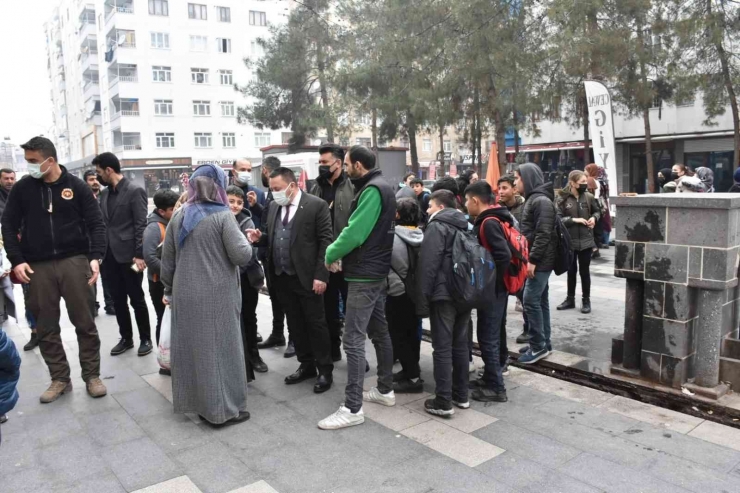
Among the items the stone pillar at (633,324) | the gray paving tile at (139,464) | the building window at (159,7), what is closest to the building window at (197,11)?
the building window at (159,7)

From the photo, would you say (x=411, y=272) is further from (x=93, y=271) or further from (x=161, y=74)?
(x=161, y=74)

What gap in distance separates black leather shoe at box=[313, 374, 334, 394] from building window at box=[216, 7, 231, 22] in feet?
154

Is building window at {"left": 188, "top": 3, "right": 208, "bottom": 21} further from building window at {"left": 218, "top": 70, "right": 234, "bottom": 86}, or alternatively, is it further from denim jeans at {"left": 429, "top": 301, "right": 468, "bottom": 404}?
denim jeans at {"left": 429, "top": 301, "right": 468, "bottom": 404}

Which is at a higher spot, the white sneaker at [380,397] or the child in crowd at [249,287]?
the child in crowd at [249,287]

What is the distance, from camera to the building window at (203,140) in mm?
45562

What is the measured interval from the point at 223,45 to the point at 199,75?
319 centimetres

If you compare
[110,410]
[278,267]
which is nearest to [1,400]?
[110,410]

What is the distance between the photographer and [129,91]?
Answer: 141 feet

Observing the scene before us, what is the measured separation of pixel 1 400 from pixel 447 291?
8.48 feet

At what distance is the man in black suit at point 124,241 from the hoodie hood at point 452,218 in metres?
3.13

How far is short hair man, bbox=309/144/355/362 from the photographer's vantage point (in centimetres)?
502

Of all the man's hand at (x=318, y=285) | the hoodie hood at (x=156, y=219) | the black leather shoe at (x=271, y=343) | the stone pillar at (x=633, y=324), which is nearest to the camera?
the man's hand at (x=318, y=285)

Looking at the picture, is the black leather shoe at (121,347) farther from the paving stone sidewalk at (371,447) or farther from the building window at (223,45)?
the building window at (223,45)

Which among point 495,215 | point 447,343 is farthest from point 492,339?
point 495,215
